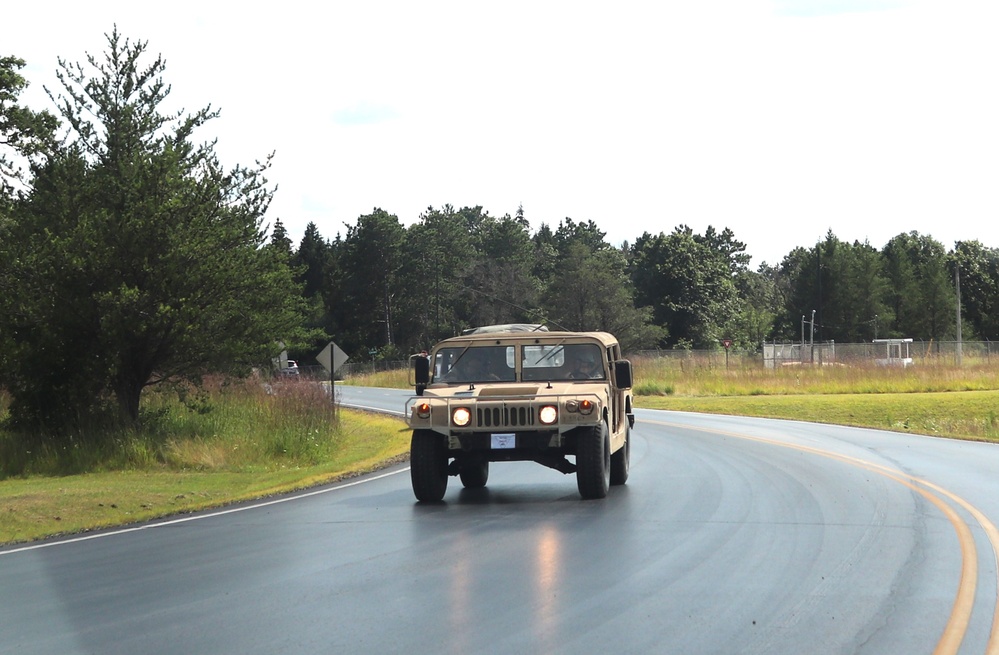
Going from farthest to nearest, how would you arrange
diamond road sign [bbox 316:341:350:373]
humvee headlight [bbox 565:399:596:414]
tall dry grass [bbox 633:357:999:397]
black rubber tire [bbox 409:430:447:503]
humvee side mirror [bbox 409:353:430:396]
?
tall dry grass [bbox 633:357:999:397], diamond road sign [bbox 316:341:350:373], humvee side mirror [bbox 409:353:430:396], black rubber tire [bbox 409:430:447:503], humvee headlight [bbox 565:399:596:414]

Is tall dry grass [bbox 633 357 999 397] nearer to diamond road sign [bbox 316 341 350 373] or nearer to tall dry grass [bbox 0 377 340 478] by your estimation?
diamond road sign [bbox 316 341 350 373]

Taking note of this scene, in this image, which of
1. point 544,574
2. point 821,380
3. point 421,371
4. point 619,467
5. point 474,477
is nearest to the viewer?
point 544,574

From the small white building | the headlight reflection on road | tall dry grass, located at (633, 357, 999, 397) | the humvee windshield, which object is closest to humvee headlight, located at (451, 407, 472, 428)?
the humvee windshield

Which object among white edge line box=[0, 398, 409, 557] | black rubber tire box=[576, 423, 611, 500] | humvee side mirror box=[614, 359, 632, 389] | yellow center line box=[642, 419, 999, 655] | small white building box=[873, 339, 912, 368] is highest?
small white building box=[873, 339, 912, 368]

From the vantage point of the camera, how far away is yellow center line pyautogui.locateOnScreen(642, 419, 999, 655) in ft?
24.7

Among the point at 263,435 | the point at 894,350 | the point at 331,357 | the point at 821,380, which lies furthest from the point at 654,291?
the point at 263,435

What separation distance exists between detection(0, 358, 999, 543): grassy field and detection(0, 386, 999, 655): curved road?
7.48 ft

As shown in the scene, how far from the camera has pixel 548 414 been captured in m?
14.5

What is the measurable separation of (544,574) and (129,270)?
62.5 feet

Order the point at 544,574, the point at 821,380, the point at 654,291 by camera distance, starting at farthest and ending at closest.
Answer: the point at 654,291, the point at 821,380, the point at 544,574

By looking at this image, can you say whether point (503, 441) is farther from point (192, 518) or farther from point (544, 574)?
point (544, 574)

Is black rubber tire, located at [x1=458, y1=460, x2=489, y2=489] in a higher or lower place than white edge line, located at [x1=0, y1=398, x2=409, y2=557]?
higher

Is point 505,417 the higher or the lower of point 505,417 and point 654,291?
the lower

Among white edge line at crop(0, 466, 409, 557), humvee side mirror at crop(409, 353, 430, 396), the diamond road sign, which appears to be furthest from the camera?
the diamond road sign
